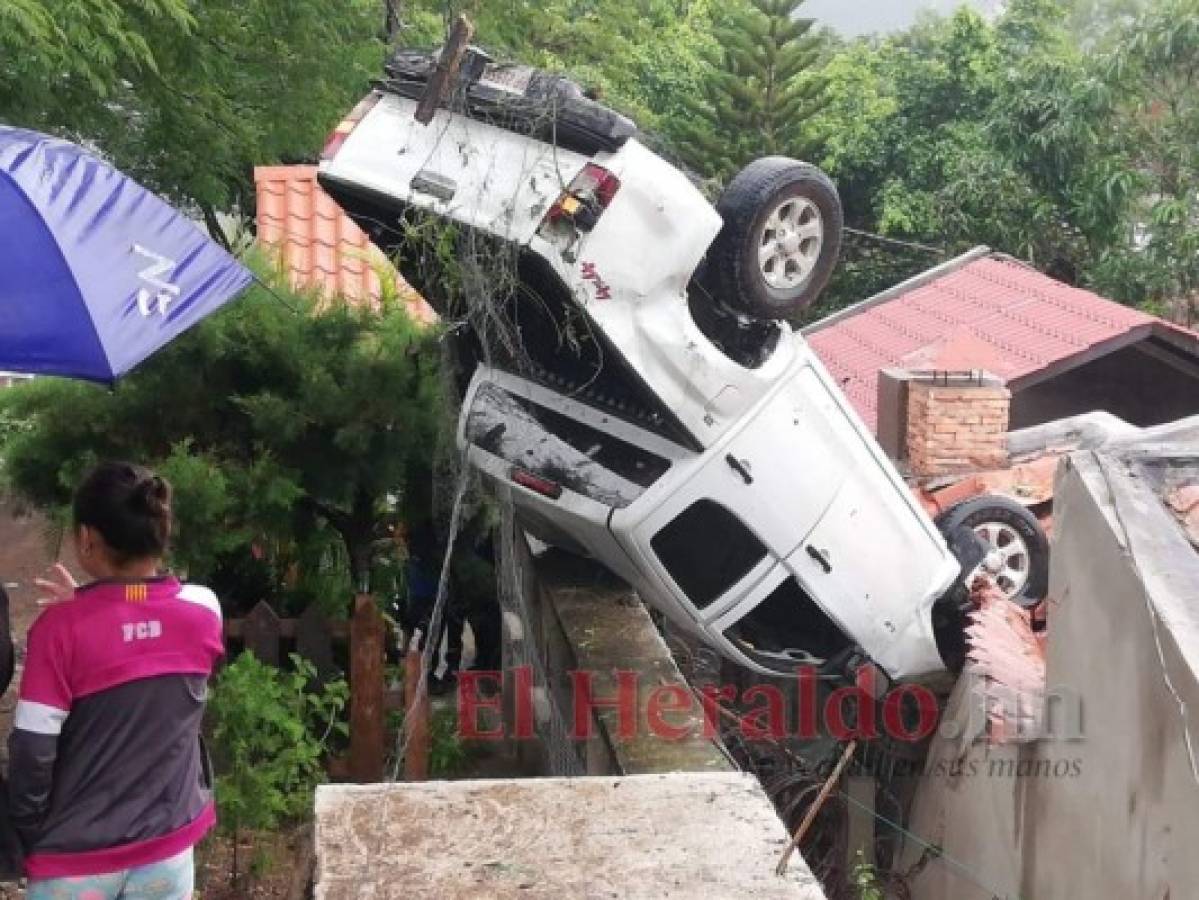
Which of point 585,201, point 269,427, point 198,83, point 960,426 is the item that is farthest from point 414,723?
point 960,426

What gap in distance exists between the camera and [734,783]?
400 centimetres

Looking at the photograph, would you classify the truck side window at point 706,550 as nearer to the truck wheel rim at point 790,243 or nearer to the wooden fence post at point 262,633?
the truck wheel rim at point 790,243

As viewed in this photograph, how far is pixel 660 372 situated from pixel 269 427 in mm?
1604

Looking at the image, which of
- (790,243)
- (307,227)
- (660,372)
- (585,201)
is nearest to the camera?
(585,201)

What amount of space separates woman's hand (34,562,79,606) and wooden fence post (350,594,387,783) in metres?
2.82

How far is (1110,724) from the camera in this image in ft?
16.6

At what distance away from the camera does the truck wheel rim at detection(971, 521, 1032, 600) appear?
857cm

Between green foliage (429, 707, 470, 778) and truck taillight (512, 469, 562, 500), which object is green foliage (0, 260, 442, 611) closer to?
truck taillight (512, 469, 562, 500)

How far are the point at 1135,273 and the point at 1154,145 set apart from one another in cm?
154

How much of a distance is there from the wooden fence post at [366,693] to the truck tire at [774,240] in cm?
203

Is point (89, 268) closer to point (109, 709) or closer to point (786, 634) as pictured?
point (109, 709)

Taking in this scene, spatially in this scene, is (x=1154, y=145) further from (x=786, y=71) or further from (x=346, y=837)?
(x=346, y=837)

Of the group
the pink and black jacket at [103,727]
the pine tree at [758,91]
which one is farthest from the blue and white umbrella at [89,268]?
the pine tree at [758,91]

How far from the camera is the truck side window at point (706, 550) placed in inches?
268
